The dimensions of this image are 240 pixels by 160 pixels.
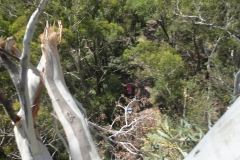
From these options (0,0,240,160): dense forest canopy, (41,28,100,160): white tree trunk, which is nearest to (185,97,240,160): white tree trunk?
(41,28,100,160): white tree trunk

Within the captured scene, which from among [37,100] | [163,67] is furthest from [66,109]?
[163,67]

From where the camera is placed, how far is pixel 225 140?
468 millimetres

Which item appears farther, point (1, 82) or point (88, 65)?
point (88, 65)

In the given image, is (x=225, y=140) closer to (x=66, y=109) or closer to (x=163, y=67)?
(x=66, y=109)

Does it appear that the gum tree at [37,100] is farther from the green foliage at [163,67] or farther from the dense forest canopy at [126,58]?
the green foliage at [163,67]

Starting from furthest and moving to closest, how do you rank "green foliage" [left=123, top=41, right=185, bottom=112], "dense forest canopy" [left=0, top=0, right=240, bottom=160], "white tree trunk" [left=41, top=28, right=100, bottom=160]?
"green foliage" [left=123, top=41, right=185, bottom=112]
"dense forest canopy" [left=0, top=0, right=240, bottom=160]
"white tree trunk" [left=41, top=28, right=100, bottom=160]

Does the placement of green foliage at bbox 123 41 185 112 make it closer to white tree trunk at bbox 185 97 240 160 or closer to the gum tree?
the gum tree

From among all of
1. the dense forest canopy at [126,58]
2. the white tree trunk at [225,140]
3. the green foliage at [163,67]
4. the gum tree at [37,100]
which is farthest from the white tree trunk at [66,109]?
the green foliage at [163,67]

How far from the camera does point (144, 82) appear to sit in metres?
14.6

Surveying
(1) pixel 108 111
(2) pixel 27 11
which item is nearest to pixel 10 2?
(2) pixel 27 11

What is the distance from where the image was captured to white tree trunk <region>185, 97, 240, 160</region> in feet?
1.46

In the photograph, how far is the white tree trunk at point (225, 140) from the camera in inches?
17.5

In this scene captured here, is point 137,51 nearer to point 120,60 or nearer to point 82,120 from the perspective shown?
point 120,60

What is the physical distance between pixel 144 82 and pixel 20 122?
12418 millimetres
